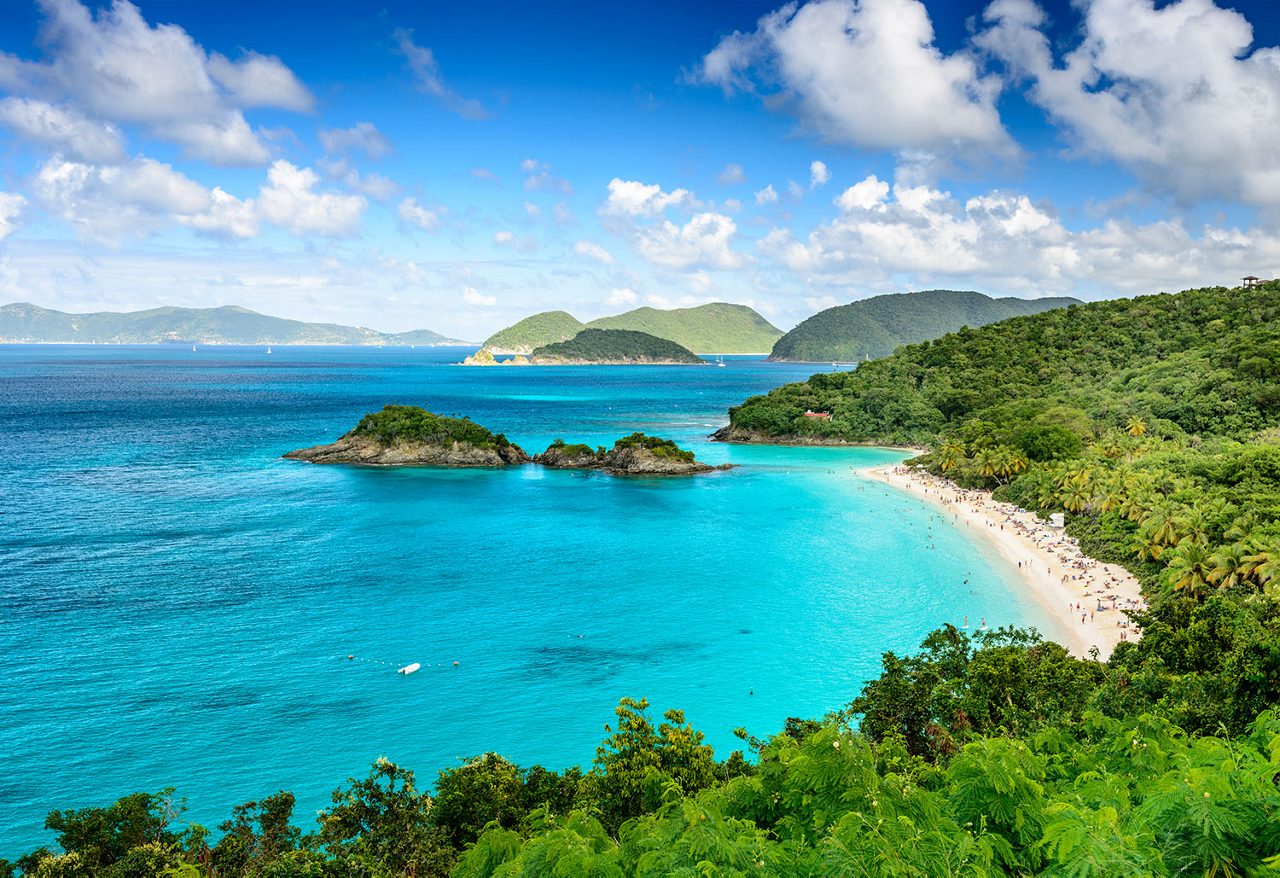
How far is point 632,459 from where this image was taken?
95.3 meters

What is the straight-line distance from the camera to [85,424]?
123 meters

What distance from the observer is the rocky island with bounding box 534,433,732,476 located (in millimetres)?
93750

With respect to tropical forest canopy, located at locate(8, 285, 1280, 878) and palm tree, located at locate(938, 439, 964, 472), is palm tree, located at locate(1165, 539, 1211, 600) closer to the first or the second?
tropical forest canopy, located at locate(8, 285, 1280, 878)

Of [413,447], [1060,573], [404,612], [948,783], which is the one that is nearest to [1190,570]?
[1060,573]

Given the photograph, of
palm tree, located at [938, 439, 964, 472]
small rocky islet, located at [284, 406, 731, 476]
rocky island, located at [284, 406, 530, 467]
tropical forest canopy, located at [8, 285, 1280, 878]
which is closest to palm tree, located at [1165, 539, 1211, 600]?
tropical forest canopy, located at [8, 285, 1280, 878]

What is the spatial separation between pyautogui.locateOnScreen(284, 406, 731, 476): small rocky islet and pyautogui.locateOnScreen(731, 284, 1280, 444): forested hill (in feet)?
111

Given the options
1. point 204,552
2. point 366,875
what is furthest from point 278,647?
point 366,875

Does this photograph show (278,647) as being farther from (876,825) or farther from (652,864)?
(876,825)

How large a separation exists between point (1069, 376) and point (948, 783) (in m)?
125

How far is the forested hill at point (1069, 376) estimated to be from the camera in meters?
86.9

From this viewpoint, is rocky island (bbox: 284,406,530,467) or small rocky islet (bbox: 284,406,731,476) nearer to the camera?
small rocky islet (bbox: 284,406,731,476)

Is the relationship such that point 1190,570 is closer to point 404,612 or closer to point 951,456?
point 404,612

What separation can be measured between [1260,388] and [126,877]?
103 m

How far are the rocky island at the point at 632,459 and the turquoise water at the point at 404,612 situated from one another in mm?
4320
